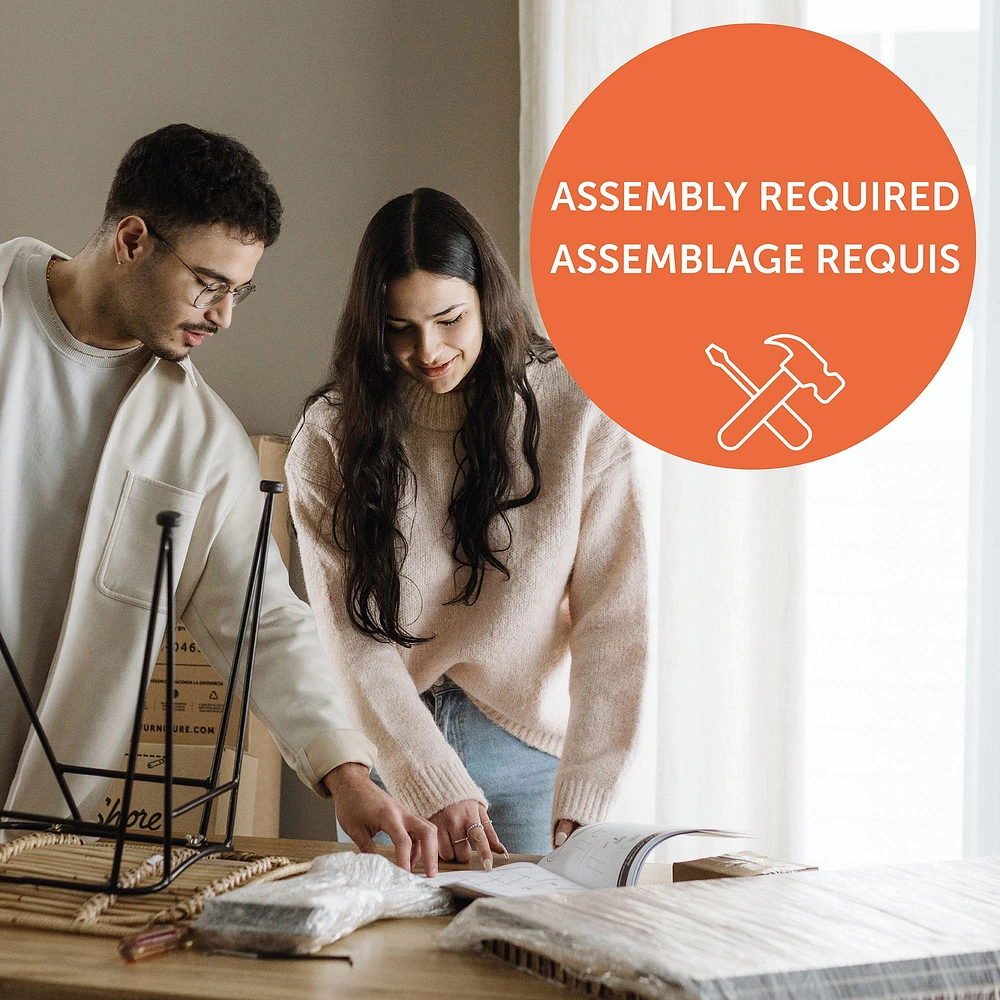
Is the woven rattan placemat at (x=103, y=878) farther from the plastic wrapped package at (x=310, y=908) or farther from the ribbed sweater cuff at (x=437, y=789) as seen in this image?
the ribbed sweater cuff at (x=437, y=789)

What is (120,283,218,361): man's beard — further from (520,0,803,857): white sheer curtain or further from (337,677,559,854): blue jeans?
(520,0,803,857): white sheer curtain

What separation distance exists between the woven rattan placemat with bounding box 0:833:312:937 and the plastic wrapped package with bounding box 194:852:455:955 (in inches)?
1.4

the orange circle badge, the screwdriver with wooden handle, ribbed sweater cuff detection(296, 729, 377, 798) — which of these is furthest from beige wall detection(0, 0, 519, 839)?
ribbed sweater cuff detection(296, 729, 377, 798)

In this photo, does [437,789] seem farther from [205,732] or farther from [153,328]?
[205,732]

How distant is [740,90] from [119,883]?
1973 mm

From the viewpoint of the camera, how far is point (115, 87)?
2.48m

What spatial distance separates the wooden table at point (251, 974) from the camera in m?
0.60

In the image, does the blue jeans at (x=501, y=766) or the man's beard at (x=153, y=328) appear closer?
the man's beard at (x=153, y=328)

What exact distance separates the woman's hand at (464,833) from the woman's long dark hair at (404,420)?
0.87 feet

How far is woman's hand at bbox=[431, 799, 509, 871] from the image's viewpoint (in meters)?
1.08

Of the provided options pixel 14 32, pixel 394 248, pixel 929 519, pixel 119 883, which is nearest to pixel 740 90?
pixel 929 519

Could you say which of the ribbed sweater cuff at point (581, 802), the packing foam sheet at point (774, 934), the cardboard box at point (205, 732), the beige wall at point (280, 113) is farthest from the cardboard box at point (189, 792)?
the packing foam sheet at point (774, 934)

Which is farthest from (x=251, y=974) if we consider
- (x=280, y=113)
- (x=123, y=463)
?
(x=280, y=113)

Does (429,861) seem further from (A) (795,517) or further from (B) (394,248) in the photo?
(A) (795,517)
